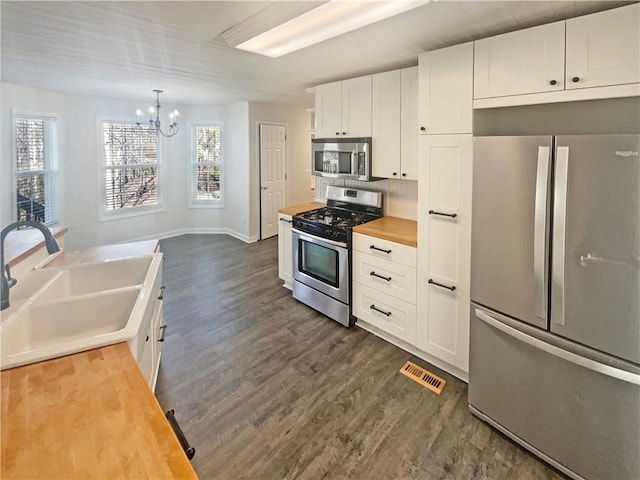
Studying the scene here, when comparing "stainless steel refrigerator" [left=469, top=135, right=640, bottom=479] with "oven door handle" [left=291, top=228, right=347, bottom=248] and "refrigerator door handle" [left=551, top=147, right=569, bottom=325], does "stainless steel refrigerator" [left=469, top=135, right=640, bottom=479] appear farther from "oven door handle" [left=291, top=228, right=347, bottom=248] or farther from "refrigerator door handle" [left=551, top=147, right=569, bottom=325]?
"oven door handle" [left=291, top=228, right=347, bottom=248]

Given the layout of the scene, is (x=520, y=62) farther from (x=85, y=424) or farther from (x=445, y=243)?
(x=85, y=424)

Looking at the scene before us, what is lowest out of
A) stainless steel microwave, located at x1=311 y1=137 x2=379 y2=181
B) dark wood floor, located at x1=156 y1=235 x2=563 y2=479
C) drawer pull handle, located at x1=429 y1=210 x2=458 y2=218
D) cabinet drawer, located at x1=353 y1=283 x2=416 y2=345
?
dark wood floor, located at x1=156 y1=235 x2=563 y2=479

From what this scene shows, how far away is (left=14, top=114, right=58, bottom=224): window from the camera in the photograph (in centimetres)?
454

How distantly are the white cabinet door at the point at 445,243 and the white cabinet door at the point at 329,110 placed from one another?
54.0 inches

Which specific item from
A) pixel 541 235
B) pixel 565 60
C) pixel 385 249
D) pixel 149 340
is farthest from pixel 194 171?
pixel 541 235

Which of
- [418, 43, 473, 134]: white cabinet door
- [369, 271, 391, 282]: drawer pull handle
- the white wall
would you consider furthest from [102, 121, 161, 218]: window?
[418, 43, 473, 134]: white cabinet door

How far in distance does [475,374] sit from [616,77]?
1.77 meters

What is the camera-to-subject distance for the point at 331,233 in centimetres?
342

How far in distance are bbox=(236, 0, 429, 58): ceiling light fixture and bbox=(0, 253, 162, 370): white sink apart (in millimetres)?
1707

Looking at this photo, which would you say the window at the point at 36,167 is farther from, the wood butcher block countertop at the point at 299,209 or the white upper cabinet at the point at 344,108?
the white upper cabinet at the point at 344,108

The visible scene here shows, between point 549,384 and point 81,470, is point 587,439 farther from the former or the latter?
point 81,470

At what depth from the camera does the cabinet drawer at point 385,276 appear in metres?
2.91

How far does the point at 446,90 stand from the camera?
2.46 m

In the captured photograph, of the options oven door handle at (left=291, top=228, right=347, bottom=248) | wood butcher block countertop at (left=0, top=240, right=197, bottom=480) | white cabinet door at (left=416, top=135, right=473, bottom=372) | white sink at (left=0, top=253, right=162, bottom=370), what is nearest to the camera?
wood butcher block countertop at (left=0, top=240, right=197, bottom=480)
